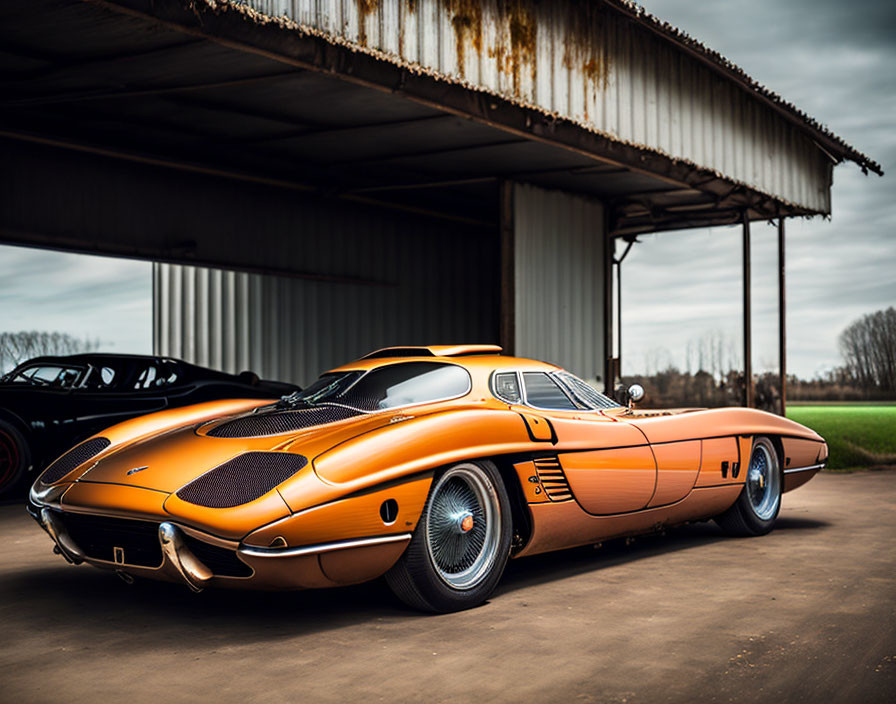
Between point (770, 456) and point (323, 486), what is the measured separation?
394cm

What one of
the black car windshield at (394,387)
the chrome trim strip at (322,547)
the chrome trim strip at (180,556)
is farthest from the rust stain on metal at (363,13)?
the chrome trim strip at (180,556)

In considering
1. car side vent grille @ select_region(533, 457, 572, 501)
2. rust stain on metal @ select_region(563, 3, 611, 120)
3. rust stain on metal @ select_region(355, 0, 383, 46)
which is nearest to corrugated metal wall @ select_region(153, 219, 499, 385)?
rust stain on metal @ select_region(563, 3, 611, 120)

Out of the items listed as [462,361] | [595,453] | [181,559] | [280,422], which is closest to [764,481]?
[595,453]

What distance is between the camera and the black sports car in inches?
348

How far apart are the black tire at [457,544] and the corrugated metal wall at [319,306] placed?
9659 millimetres

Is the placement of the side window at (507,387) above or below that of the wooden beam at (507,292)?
below

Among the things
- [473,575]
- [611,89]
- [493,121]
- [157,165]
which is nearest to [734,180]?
[611,89]

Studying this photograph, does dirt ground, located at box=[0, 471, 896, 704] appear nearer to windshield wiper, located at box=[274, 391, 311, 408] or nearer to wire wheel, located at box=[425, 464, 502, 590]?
wire wheel, located at box=[425, 464, 502, 590]

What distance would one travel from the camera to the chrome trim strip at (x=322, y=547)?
152 inches

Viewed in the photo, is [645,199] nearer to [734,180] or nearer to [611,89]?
[734,180]

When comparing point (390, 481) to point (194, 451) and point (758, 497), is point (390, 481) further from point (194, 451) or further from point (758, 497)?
point (758, 497)

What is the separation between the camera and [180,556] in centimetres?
400

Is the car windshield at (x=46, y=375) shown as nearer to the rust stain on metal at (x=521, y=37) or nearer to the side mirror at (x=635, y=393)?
the rust stain on metal at (x=521, y=37)

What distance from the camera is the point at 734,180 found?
13.8 metres
